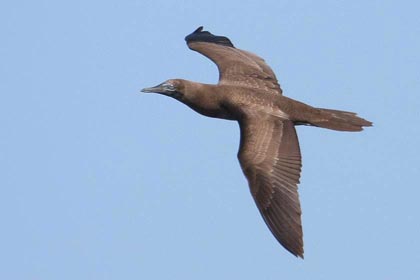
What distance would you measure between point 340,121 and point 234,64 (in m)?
2.74

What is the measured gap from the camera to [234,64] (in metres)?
25.5

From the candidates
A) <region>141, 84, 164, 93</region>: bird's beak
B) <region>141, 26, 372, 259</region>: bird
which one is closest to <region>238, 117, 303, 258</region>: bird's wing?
<region>141, 26, 372, 259</region>: bird

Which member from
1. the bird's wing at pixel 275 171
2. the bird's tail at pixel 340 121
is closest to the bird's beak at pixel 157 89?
the bird's wing at pixel 275 171

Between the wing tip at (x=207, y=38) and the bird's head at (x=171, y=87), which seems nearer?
the bird's head at (x=171, y=87)

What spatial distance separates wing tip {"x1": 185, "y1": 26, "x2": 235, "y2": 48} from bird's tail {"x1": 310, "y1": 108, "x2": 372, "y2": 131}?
3952 mm

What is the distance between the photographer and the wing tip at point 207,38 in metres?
27.2

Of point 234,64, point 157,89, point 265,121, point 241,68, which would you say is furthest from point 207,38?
point 265,121

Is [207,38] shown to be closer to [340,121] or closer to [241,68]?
[241,68]

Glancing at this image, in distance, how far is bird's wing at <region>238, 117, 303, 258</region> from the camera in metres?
21.4

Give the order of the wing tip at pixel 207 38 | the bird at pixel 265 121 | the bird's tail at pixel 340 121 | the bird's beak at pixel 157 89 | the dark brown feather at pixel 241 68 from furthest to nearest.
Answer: the wing tip at pixel 207 38, the dark brown feather at pixel 241 68, the bird's beak at pixel 157 89, the bird's tail at pixel 340 121, the bird at pixel 265 121

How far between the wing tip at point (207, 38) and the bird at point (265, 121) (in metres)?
1.15

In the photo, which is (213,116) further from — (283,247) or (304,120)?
(283,247)

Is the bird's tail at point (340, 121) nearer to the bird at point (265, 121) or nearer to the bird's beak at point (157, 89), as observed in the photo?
the bird at point (265, 121)

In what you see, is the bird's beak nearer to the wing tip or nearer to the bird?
the bird
